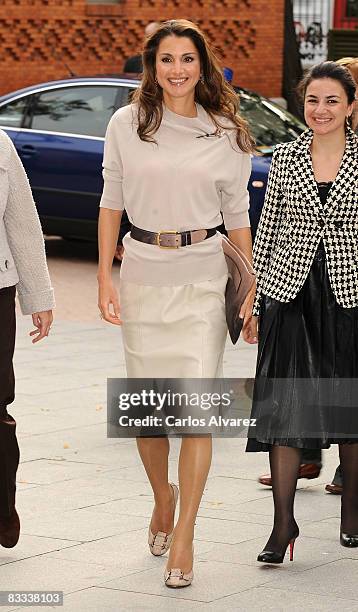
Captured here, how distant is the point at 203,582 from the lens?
554 cm

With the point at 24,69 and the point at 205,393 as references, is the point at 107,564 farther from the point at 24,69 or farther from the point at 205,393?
the point at 24,69

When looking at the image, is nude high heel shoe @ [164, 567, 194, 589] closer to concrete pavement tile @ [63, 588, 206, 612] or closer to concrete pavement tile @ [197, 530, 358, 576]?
concrete pavement tile @ [63, 588, 206, 612]

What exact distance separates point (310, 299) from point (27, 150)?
9.62m

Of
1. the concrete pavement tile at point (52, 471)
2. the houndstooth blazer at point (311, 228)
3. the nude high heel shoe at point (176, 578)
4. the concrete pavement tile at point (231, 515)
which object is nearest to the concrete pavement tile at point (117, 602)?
the nude high heel shoe at point (176, 578)

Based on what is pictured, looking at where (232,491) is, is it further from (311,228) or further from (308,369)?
(311,228)

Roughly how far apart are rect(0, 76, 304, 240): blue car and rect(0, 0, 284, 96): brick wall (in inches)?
274

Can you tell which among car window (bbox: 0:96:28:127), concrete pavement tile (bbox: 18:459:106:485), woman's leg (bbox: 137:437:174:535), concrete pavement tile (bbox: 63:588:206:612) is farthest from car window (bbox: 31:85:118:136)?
concrete pavement tile (bbox: 63:588:206:612)

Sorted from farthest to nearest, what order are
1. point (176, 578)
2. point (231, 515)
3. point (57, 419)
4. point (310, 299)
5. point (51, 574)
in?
point (57, 419) → point (231, 515) → point (310, 299) → point (51, 574) → point (176, 578)

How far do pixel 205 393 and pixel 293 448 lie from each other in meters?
0.50

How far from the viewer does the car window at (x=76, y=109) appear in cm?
1521

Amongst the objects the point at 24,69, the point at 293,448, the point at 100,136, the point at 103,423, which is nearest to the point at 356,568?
the point at 293,448

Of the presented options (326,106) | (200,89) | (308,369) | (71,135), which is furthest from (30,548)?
(71,135)

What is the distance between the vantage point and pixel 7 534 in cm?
589

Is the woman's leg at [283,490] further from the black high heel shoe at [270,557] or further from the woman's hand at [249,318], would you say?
the woman's hand at [249,318]
